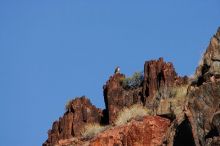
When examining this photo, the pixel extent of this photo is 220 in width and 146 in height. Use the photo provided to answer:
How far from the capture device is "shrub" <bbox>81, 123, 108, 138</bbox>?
143 feet

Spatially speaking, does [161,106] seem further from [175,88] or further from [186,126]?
[186,126]

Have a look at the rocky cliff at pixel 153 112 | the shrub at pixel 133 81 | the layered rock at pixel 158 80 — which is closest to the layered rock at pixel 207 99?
the rocky cliff at pixel 153 112

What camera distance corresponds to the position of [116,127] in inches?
1636

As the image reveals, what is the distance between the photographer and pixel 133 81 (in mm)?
47438

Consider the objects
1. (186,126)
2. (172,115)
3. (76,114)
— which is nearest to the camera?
(186,126)

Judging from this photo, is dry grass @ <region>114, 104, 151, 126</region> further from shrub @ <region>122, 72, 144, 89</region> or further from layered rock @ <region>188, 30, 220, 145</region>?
layered rock @ <region>188, 30, 220, 145</region>

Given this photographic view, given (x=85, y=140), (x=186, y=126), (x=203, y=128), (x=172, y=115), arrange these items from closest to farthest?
(x=203, y=128), (x=186, y=126), (x=172, y=115), (x=85, y=140)

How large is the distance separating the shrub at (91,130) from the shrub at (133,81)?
357 cm

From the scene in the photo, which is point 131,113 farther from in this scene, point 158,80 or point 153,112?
point 158,80

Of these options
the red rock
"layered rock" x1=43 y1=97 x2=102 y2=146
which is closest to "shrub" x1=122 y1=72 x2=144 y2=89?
"layered rock" x1=43 y1=97 x2=102 y2=146

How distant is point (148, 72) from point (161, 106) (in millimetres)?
4334

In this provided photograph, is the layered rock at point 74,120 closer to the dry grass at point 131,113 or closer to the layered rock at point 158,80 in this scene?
the dry grass at point 131,113

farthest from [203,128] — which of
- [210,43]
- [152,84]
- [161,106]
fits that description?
[152,84]

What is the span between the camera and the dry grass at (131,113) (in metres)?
41.7
